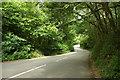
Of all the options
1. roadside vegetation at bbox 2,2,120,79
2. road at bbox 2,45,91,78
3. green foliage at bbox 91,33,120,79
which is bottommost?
road at bbox 2,45,91,78

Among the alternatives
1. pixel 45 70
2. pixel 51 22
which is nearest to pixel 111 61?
pixel 45 70

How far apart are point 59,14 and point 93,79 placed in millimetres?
6722

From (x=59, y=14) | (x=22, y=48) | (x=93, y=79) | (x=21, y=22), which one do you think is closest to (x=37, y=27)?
(x=21, y=22)

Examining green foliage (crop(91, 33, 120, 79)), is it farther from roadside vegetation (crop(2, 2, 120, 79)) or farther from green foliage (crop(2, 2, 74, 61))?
green foliage (crop(2, 2, 74, 61))

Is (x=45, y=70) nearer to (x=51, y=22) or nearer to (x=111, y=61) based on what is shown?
(x=111, y=61)

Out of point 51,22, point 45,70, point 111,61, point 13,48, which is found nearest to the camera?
point 111,61

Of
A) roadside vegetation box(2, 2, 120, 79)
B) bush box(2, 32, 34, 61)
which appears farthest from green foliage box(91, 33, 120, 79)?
bush box(2, 32, 34, 61)

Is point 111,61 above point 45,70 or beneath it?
above

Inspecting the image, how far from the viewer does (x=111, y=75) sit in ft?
18.0

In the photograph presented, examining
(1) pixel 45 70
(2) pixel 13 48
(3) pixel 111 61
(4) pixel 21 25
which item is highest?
(4) pixel 21 25

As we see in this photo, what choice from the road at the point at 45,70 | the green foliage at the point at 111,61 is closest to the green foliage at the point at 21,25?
the road at the point at 45,70

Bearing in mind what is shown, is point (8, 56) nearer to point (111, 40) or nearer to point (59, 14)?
point (59, 14)

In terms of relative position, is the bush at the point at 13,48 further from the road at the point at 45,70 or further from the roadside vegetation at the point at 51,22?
the road at the point at 45,70

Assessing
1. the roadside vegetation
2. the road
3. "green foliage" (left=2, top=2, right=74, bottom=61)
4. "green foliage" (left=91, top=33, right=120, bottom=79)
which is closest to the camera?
"green foliage" (left=91, top=33, right=120, bottom=79)
